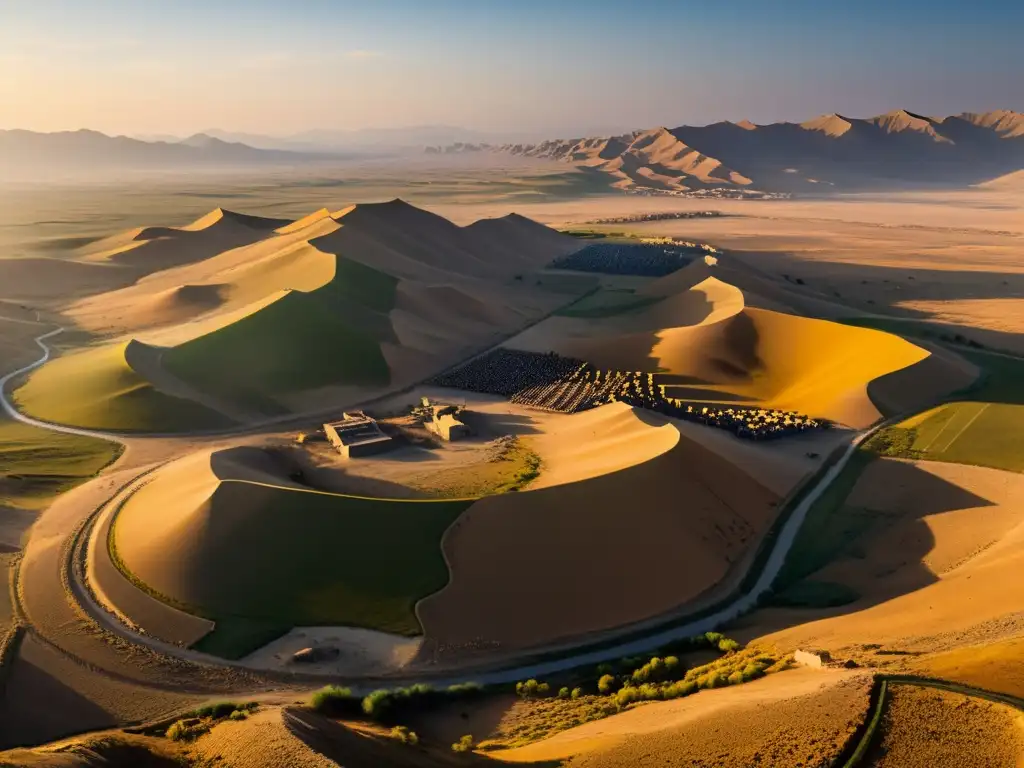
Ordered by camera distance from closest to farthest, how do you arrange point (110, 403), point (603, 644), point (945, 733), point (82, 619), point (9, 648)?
point (945, 733) < point (9, 648) < point (603, 644) < point (82, 619) < point (110, 403)

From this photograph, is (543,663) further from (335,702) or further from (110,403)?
(110,403)

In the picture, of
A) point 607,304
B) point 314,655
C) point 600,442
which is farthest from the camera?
point 607,304

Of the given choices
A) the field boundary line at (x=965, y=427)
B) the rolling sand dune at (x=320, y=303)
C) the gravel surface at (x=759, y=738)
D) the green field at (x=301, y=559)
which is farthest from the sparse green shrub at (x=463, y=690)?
the rolling sand dune at (x=320, y=303)

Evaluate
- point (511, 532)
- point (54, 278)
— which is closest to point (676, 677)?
point (511, 532)

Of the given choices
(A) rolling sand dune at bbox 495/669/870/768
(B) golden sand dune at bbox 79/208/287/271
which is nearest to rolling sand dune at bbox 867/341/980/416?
(A) rolling sand dune at bbox 495/669/870/768

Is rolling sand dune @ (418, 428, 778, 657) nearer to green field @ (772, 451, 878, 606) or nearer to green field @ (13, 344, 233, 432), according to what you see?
green field @ (772, 451, 878, 606)

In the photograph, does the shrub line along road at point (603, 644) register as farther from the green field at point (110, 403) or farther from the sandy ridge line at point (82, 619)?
the green field at point (110, 403)

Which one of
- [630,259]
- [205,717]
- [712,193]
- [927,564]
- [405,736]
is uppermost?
[712,193]
